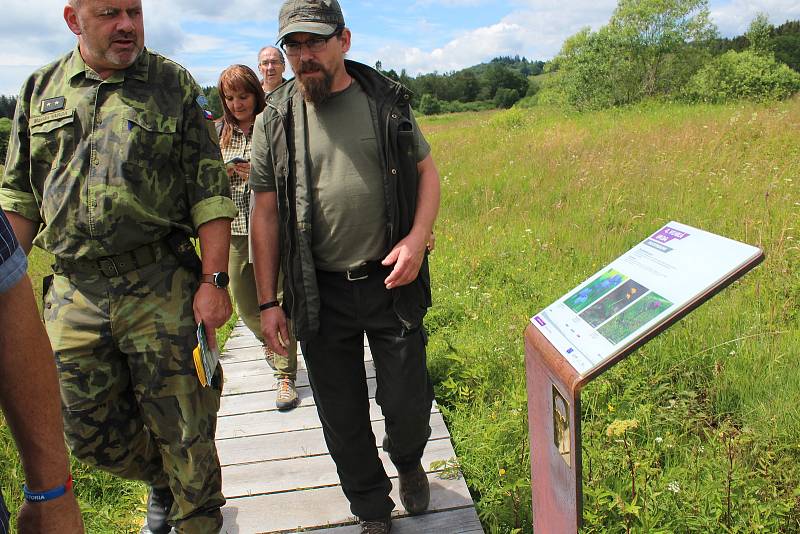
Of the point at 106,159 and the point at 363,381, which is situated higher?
the point at 106,159

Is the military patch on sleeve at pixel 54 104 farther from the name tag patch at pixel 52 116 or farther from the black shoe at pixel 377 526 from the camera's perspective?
the black shoe at pixel 377 526

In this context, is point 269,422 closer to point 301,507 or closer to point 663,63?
point 301,507

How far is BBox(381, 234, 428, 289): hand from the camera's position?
2.18 meters

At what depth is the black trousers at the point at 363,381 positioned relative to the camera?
232cm

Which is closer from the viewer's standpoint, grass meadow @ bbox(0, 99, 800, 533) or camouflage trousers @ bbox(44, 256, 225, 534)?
camouflage trousers @ bbox(44, 256, 225, 534)

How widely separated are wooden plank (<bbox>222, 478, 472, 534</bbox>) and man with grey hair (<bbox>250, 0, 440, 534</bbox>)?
0.43 metres

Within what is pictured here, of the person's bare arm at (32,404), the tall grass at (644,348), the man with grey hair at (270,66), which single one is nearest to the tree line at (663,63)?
the tall grass at (644,348)

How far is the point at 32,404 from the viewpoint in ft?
4.11

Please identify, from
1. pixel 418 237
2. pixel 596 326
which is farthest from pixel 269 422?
pixel 596 326

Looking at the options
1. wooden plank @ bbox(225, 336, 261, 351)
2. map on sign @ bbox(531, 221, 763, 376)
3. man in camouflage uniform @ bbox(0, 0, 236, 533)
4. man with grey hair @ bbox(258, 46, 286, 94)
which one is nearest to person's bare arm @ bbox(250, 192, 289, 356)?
man in camouflage uniform @ bbox(0, 0, 236, 533)

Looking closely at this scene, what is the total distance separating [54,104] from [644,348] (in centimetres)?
327

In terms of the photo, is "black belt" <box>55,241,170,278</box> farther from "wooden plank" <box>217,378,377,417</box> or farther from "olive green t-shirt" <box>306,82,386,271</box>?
"wooden plank" <box>217,378,377,417</box>

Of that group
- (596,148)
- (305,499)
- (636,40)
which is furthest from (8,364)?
(636,40)

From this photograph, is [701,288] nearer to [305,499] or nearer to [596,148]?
[305,499]
